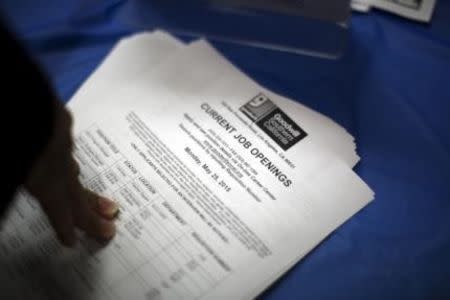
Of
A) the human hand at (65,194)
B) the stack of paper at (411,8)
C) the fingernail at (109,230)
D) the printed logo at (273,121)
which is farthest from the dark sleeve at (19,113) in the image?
the stack of paper at (411,8)

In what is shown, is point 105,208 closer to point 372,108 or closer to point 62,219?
point 62,219

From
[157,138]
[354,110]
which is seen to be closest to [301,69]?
[354,110]

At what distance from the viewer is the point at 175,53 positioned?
22.9 inches

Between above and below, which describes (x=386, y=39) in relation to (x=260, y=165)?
above

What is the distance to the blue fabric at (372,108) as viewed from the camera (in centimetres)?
Result: 46

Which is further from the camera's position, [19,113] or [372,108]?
[372,108]

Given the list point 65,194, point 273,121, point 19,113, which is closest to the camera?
point 19,113

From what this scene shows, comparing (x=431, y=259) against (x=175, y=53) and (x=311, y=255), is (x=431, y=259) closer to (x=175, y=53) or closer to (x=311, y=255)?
(x=311, y=255)

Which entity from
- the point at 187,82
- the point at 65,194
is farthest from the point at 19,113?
the point at 187,82

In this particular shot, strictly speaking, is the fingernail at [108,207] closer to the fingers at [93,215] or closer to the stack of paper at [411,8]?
the fingers at [93,215]

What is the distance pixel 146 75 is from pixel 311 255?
0.88 ft

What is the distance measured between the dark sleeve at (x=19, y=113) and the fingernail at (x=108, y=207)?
0.50ft

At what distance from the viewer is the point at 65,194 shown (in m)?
0.41

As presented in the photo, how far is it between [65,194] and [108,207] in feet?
0.25
